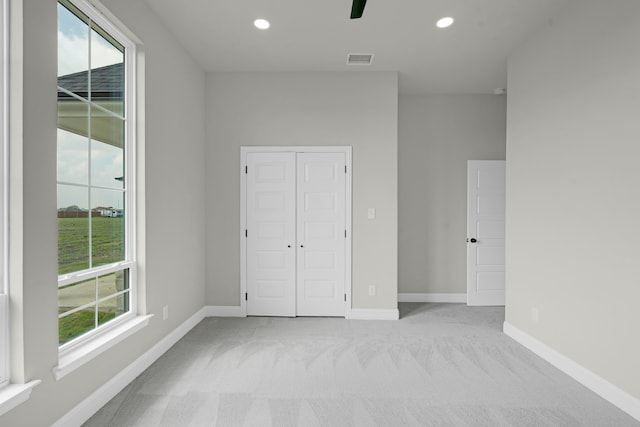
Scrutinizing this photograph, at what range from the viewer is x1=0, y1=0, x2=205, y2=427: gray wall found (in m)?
1.62

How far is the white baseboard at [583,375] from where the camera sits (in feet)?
6.89

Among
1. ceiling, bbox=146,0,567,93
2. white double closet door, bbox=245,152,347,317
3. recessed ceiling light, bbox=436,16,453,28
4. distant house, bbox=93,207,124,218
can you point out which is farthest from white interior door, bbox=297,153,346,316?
distant house, bbox=93,207,124,218

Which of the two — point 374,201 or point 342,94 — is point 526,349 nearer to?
point 374,201

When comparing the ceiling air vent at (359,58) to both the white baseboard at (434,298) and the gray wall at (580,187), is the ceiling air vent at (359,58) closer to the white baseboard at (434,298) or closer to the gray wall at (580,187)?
the gray wall at (580,187)

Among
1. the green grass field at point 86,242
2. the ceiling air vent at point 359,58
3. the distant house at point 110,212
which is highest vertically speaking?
the ceiling air vent at point 359,58

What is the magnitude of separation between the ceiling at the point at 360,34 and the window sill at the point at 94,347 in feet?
8.56

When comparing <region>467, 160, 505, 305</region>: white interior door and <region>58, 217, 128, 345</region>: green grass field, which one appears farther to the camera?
<region>467, 160, 505, 305</region>: white interior door


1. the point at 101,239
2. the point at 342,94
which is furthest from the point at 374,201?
the point at 101,239

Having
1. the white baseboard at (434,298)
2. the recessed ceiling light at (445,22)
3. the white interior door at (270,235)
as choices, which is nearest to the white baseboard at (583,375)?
the white baseboard at (434,298)

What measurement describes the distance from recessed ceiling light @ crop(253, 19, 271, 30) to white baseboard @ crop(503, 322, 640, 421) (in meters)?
3.85

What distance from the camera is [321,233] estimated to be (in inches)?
157

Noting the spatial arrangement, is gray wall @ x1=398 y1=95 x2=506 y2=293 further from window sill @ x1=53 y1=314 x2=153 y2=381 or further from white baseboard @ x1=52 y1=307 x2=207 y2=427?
window sill @ x1=53 y1=314 x2=153 y2=381

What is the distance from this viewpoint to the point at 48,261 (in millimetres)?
1748

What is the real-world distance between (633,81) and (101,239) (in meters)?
3.72
